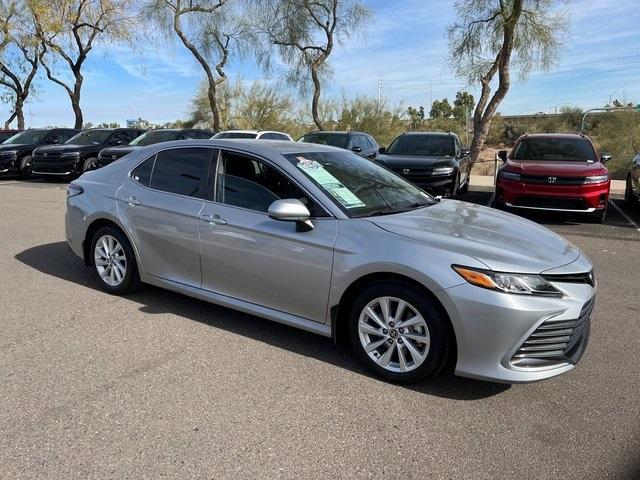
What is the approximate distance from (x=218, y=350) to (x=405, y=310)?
1.46 meters

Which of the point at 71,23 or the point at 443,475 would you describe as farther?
the point at 71,23

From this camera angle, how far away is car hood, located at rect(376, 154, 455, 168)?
36.3 ft

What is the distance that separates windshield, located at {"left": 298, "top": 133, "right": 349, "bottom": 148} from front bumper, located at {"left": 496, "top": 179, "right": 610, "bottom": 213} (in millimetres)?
5487

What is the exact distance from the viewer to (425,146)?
41.1 ft

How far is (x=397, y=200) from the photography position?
441cm

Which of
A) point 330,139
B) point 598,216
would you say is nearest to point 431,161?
point 598,216

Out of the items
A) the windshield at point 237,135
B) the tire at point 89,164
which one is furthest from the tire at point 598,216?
the tire at point 89,164

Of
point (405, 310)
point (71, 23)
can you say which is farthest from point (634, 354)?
point (71, 23)

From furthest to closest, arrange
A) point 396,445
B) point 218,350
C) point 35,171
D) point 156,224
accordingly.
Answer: point 35,171 < point 156,224 < point 218,350 < point 396,445

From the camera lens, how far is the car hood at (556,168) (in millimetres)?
9594

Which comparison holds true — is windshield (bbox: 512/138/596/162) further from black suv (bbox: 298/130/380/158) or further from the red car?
black suv (bbox: 298/130/380/158)

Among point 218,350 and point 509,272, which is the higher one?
point 509,272

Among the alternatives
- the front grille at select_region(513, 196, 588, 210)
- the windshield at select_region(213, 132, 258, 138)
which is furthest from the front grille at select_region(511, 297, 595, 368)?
the windshield at select_region(213, 132, 258, 138)

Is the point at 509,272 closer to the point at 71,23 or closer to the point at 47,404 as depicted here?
the point at 47,404
